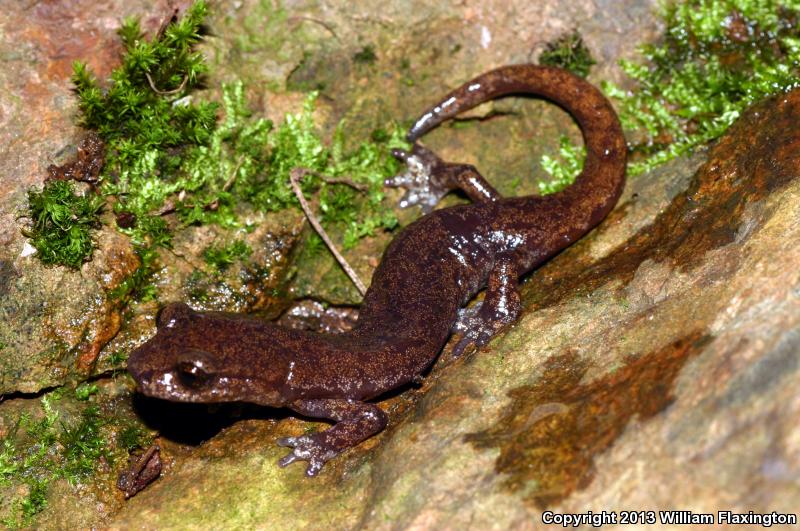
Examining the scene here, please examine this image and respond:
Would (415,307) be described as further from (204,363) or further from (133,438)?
(133,438)

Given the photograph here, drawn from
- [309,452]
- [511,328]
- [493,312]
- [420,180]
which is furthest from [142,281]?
[511,328]

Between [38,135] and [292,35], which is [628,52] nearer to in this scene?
[292,35]

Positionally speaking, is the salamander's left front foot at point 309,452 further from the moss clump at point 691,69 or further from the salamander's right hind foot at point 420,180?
the moss clump at point 691,69

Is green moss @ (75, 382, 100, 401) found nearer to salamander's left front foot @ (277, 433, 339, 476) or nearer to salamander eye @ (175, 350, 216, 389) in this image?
salamander eye @ (175, 350, 216, 389)

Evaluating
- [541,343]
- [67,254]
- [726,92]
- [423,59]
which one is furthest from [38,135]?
[726,92]

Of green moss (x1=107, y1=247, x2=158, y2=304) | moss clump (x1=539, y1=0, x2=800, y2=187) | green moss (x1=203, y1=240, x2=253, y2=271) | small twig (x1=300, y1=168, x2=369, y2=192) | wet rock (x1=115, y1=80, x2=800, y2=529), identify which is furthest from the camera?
moss clump (x1=539, y1=0, x2=800, y2=187)

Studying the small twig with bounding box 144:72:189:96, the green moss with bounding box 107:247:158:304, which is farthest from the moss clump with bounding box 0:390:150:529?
the small twig with bounding box 144:72:189:96
